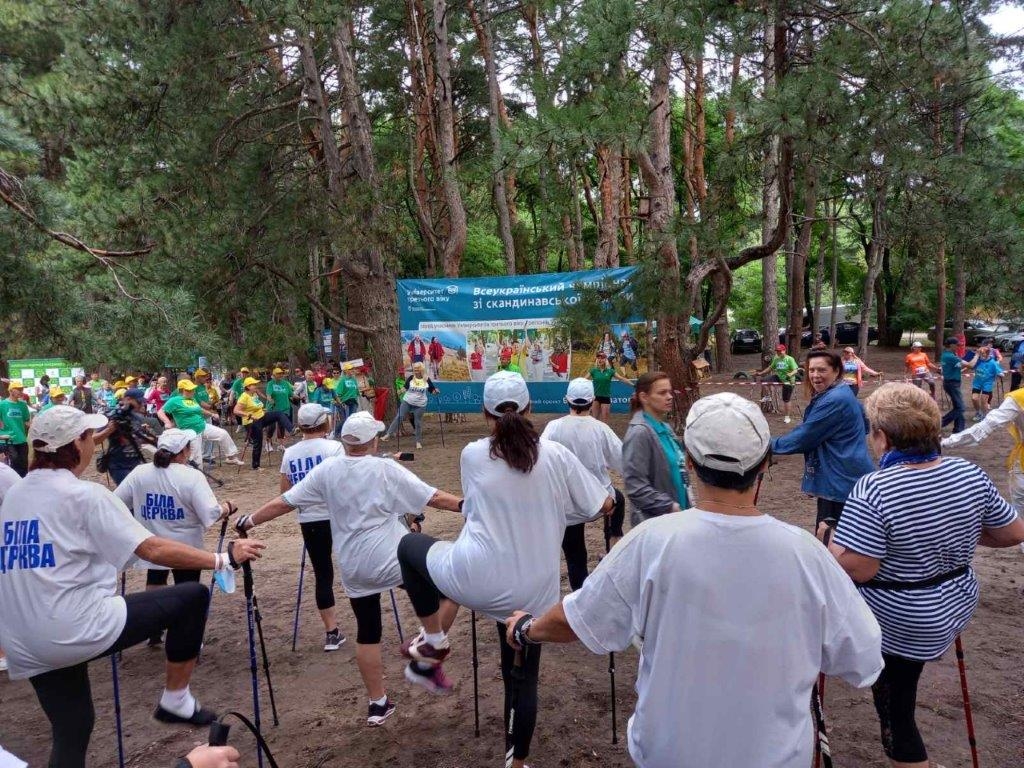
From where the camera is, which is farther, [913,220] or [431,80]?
[431,80]

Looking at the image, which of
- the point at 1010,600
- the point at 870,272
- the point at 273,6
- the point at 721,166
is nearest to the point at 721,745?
the point at 1010,600

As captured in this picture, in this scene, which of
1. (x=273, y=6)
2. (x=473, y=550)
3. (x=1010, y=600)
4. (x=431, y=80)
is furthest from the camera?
(x=431, y=80)

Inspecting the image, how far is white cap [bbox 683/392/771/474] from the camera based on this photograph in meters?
1.75

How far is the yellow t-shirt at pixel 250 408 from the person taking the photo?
13727 mm

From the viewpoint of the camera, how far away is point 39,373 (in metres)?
20.5

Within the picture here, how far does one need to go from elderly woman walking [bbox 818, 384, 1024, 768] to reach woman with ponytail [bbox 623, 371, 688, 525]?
132 cm

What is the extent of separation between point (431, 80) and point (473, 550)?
65.2ft

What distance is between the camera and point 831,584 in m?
1.74

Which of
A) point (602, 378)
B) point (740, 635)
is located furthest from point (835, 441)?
point (602, 378)

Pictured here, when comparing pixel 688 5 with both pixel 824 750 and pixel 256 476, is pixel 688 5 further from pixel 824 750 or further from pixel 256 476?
pixel 256 476

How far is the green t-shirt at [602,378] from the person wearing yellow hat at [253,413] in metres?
6.54

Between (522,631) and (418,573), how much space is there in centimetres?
123

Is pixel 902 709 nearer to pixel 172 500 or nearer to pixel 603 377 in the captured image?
pixel 172 500

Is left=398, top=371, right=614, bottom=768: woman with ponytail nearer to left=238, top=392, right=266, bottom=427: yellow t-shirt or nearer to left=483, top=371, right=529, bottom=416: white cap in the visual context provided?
left=483, top=371, right=529, bottom=416: white cap
